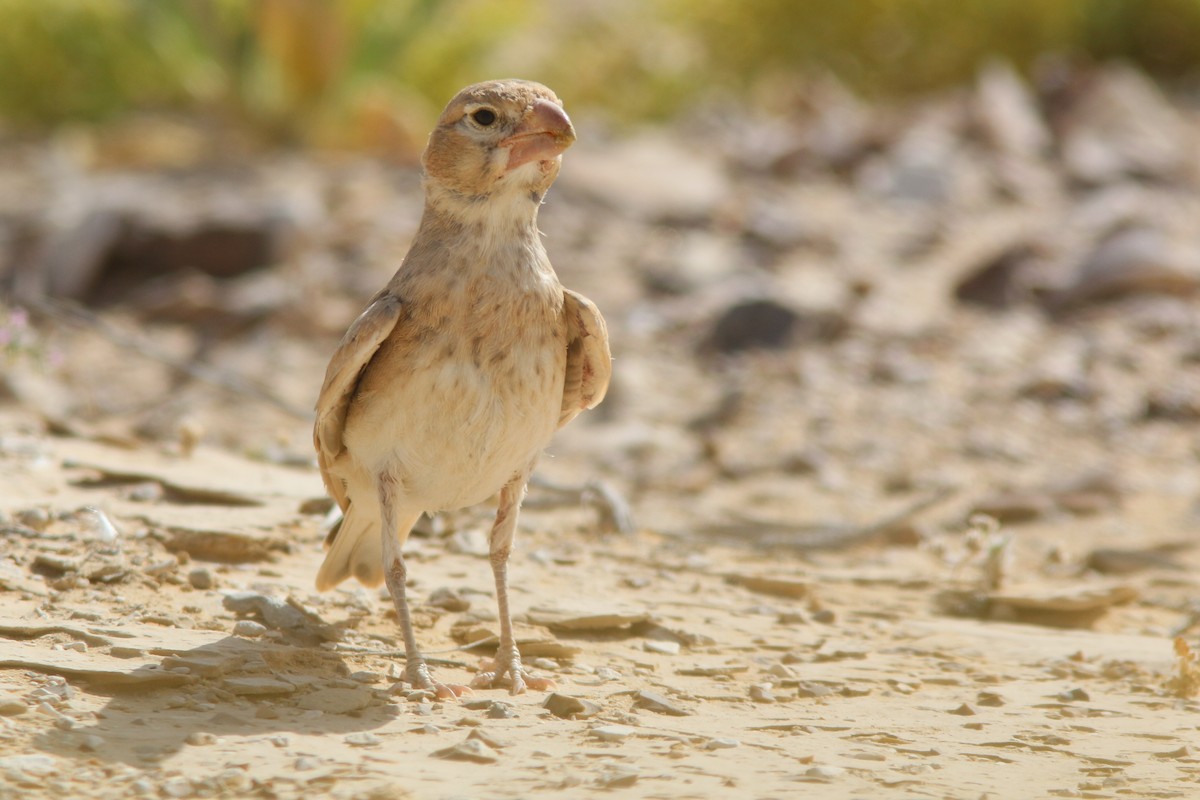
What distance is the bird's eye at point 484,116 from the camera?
167 inches

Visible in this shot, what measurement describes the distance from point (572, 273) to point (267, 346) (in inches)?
80.7

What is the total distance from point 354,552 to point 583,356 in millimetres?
913

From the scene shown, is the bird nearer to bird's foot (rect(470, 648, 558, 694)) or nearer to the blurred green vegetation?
bird's foot (rect(470, 648, 558, 694))

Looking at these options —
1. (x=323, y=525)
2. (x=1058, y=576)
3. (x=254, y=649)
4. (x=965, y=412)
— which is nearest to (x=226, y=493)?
(x=323, y=525)

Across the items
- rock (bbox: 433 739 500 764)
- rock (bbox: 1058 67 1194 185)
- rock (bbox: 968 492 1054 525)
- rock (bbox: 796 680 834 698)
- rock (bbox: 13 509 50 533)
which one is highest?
rock (bbox: 1058 67 1194 185)

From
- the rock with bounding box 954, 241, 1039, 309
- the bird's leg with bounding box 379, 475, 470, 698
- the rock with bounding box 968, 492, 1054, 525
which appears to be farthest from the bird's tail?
the rock with bounding box 954, 241, 1039, 309

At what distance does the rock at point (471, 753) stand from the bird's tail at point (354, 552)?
116 cm

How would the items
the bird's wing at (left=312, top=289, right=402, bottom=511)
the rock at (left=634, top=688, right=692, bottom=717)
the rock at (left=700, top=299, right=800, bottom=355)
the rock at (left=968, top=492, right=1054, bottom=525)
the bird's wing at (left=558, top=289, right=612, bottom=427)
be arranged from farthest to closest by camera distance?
the rock at (left=700, top=299, right=800, bottom=355), the rock at (left=968, top=492, right=1054, bottom=525), the bird's wing at (left=558, top=289, right=612, bottom=427), the bird's wing at (left=312, top=289, right=402, bottom=511), the rock at (left=634, top=688, right=692, bottom=717)

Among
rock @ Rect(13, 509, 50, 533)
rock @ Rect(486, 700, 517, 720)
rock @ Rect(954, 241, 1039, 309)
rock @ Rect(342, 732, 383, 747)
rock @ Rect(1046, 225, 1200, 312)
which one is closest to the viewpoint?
rock @ Rect(342, 732, 383, 747)

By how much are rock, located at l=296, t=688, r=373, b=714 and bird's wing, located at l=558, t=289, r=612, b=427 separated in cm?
100

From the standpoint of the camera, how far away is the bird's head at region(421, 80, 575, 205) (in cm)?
420

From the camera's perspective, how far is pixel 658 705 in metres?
4.02

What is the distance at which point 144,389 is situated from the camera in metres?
8.20

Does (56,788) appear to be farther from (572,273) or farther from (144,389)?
(572,273)
